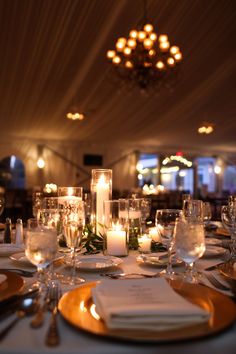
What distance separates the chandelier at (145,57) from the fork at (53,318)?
12.6 feet

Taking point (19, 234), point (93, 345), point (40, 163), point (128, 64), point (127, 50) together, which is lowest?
point (93, 345)

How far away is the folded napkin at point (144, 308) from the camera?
0.73m

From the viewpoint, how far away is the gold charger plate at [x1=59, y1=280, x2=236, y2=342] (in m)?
0.70

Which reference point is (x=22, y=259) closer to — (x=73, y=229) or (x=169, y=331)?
(x=73, y=229)

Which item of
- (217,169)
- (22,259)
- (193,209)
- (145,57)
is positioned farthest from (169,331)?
(217,169)

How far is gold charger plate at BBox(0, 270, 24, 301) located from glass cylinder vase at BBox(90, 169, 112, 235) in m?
0.79

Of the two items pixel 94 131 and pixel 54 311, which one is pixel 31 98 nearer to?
pixel 94 131

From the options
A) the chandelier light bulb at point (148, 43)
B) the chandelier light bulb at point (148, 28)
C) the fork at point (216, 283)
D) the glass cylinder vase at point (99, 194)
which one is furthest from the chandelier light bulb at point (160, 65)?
the fork at point (216, 283)

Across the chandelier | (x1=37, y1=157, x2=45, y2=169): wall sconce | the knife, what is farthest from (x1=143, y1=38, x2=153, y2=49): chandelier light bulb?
(x1=37, y1=157, x2=45, y2=169): wall sconce

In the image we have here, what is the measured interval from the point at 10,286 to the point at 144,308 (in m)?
0.44

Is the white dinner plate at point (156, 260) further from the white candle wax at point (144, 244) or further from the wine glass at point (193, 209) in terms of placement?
Answer: the wine glass at point (193, 209)

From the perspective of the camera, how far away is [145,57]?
4.43m

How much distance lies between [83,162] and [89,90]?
6.34 meters

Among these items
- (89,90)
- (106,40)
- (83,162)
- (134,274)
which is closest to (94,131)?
(83,162)
